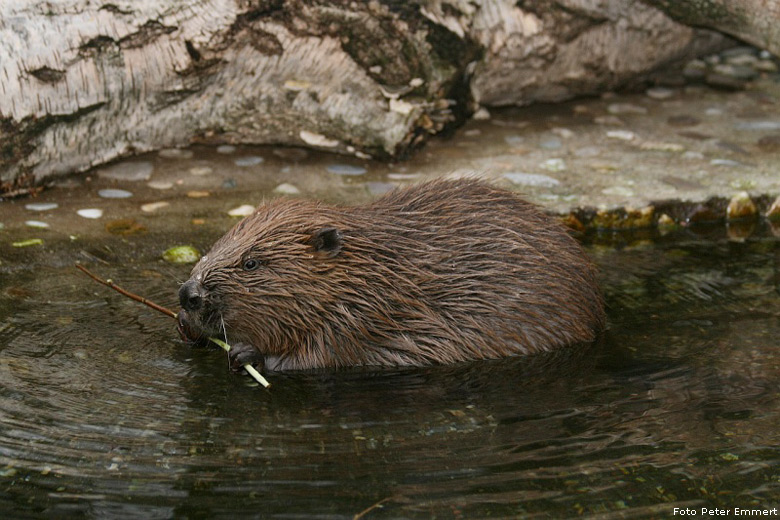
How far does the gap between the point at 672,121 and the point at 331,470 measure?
21.3 feet

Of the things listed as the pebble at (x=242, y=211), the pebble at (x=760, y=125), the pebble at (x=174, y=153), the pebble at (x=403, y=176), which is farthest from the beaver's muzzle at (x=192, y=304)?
the pebble at (x=760, y=125)

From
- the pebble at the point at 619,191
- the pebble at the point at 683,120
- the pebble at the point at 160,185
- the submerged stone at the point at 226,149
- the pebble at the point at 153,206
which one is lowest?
the pebble at the point at 153,206

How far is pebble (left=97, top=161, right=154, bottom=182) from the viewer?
790 cm

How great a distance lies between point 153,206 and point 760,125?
569 cm

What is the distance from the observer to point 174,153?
328 inches

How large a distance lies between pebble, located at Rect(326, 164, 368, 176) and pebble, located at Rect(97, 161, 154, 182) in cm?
146

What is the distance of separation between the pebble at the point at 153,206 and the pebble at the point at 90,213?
12.4 inches

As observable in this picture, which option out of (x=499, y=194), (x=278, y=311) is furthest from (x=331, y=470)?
(x=499, y=194)

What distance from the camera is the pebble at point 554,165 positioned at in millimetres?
8320

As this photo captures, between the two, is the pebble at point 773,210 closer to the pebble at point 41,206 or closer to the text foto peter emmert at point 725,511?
the text foto peter emmert at point 725,511

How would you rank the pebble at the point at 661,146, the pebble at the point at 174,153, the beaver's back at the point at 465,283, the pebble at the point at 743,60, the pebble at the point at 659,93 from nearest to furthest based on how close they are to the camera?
the beaver's back at the point at 465,283 < the pebble at the point at 174,153 < the pebble at the point at 661,146 < the pebble at the point at 659,93 < the pebble at the point at 743,60

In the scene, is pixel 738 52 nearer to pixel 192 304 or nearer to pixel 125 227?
pixel 125 227

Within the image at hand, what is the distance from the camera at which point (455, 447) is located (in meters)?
4.48

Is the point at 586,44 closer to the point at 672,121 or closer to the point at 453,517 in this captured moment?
the point at 672,121
